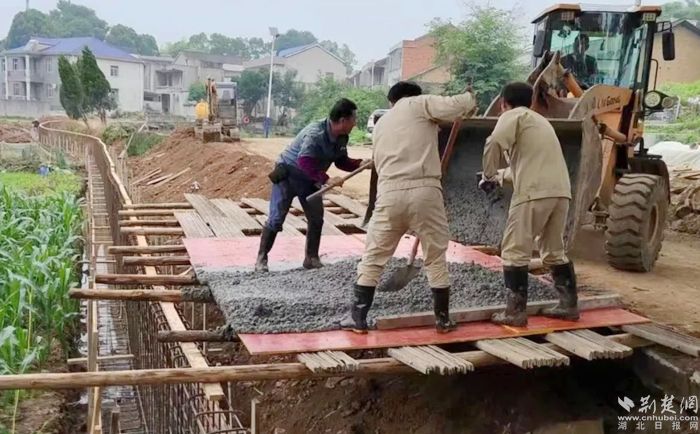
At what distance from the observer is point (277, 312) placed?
4.57 metres

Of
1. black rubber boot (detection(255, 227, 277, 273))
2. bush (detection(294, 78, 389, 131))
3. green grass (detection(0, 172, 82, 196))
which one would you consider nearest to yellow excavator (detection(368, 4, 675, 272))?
black rubber boot (detection(255, 227, 277, 273))

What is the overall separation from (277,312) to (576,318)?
200cm

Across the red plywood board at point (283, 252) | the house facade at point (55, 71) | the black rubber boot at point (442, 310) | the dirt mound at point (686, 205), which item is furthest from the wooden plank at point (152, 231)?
the house facade at point (55, 71)

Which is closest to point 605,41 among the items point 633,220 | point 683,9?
point 633,220

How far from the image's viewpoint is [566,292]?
4.76 m

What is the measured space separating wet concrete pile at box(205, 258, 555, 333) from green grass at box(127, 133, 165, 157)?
21057 millimetres

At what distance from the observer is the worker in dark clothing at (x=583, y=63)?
791 centimetres

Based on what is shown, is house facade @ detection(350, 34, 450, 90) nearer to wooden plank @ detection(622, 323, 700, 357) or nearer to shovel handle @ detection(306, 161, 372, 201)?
shovel handle @ detection(306, 161, 372, 201)

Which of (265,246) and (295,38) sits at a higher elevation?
(295,38)

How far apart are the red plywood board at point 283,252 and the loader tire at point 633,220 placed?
4.95 ft

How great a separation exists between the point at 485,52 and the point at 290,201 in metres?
21.0

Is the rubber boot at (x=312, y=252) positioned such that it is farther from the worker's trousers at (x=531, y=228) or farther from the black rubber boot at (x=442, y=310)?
the worker's trousers at (x=531, y=228)

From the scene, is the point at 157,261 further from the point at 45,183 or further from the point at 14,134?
the point at 14,134

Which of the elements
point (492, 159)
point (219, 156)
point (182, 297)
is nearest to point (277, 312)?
point (182, 297)
